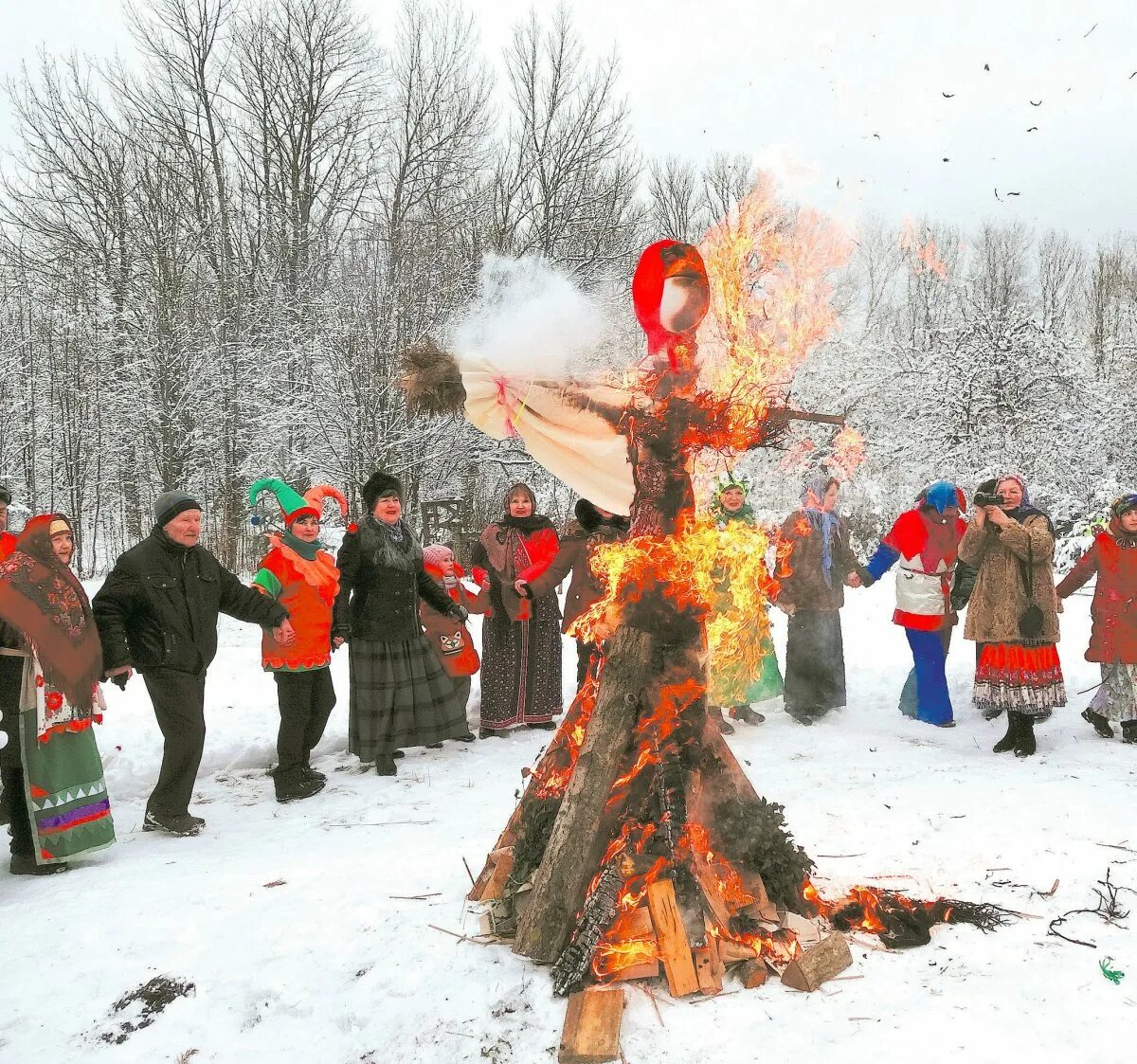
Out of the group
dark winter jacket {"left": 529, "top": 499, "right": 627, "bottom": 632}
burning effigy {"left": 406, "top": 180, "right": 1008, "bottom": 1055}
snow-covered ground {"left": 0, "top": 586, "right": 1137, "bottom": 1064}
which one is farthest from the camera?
dark winter jacket {"left": 529, "top": 499, "right": 627, "bottom": 632}

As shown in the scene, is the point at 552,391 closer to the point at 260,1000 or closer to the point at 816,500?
the point at 260,1000

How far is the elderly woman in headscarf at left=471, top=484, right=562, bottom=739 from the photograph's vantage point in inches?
281

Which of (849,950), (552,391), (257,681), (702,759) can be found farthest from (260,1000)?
(257,681)

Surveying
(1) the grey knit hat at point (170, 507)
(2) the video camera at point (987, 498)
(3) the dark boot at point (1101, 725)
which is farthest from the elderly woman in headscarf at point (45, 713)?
(3) the dark boot at point (1101, 725)

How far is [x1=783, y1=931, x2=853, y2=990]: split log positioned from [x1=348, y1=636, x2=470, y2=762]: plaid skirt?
378cm

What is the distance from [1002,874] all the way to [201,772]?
5321mm

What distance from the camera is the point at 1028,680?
604 centimetres

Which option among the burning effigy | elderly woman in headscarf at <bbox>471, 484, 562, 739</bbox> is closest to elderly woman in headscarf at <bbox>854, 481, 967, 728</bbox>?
elderly woman in headscarf at <bbox>471, 484, 562, 739</bbox>

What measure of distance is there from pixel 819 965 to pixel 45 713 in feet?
12.9

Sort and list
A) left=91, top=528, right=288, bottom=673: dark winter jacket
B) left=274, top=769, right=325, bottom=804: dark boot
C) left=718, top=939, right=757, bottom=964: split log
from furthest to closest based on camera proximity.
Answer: left=274, top=769, right=325, bottom=804: dark boot, left=91, top=528, right=288, bottom=673: dark winter jacket, left=718, top=939, right=757, bottom=964: split log

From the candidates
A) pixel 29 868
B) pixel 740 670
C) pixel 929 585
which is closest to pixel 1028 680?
pixel 929 585

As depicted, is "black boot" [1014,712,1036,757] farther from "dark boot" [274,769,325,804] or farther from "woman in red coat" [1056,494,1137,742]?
"dark boot" [274,769,325,804]

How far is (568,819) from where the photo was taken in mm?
3305

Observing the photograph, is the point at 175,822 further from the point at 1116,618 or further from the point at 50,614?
the point at 1116,618
